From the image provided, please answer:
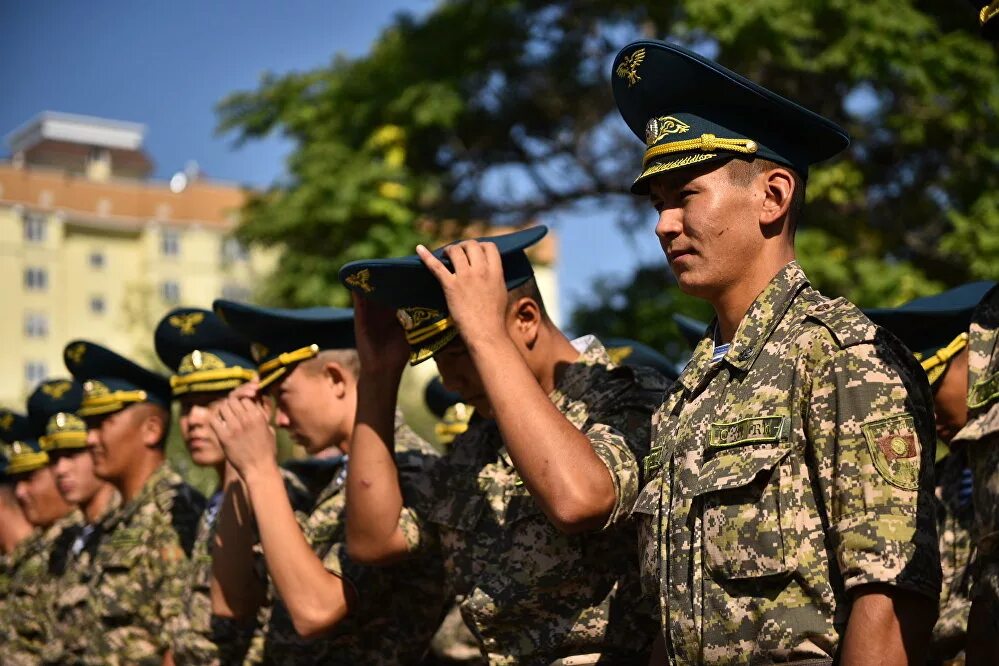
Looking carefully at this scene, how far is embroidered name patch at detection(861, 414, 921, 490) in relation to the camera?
102 inches

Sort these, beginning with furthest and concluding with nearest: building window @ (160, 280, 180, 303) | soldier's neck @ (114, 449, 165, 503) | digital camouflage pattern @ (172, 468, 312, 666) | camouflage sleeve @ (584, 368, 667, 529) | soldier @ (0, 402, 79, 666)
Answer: building window @ (160, 280, 180, 303), soldier @ (0, 402, 79, 666), soldier's neck @ (114, 449, 165, 503), digital camouflage pattern @ (172, 468, 312, 666), camouflage sleeve @ (584, 368, 667, 529)

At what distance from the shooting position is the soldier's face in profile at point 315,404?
485cm

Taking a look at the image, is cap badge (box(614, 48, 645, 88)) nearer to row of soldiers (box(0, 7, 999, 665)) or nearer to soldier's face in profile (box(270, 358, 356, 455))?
row of soldiers (box(0, 7, 999, 665))

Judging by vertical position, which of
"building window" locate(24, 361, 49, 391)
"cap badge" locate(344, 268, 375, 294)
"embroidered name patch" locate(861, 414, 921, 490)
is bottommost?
"embroidered name patch" locate(861, 414, 921, 490)

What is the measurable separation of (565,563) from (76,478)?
16.4 ft

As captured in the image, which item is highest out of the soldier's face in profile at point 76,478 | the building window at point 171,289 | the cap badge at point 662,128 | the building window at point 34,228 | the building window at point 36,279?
the building window at point 34,228

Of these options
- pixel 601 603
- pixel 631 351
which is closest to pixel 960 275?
pixel 631 351

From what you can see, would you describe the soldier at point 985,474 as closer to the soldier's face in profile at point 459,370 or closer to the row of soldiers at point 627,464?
the row of soldiers at point 627,464

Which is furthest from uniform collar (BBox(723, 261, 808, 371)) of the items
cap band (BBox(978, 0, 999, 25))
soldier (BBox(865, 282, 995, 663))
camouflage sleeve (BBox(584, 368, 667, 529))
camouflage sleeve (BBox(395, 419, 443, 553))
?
soldier (BBox(865, 282, 995, 663))

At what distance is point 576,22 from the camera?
13.8 metres

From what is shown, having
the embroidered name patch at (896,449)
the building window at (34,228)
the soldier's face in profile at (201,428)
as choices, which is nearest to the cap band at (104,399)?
the soldier's face in profile at (201,428)

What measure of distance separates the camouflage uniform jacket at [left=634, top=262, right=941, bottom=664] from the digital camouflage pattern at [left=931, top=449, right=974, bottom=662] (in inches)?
71.0

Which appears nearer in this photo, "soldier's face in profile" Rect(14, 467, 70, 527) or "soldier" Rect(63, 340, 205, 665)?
"soldier" Rect(63, 340, 205, 665)

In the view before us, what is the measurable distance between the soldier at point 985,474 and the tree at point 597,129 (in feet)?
25.4
